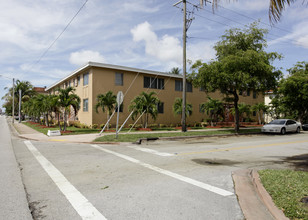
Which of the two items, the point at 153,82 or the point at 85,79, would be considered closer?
the point at 85,79

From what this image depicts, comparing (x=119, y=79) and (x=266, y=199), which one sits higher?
(x=119, y=79)

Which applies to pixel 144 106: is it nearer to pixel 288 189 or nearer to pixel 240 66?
pixel 240 66

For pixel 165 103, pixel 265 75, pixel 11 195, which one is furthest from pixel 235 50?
pixel 11 195

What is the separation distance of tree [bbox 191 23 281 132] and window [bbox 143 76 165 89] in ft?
22.3

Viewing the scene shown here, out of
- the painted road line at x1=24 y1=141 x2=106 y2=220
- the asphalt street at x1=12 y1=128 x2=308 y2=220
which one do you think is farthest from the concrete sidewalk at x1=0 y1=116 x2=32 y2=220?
the painted road line at x1=24 y1=141 x2=106 y2=220

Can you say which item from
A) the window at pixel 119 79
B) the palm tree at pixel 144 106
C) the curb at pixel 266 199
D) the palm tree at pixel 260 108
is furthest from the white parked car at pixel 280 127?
the curb at pixel 266 199

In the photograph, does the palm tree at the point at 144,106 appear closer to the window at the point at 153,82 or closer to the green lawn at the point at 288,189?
the window at the point at 153,82

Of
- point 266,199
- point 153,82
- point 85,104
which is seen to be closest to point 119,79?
point 153,82

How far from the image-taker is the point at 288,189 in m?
4.68

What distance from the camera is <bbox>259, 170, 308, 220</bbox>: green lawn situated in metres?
3.75

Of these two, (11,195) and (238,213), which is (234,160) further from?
(11,195)

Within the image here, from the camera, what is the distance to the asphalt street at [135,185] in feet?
12.8

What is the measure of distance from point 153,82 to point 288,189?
861 inches

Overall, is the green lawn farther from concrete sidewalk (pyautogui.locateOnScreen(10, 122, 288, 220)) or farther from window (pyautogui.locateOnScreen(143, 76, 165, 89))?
window (pyautogui.locateOnScreen(143, 76, 165, 89))
